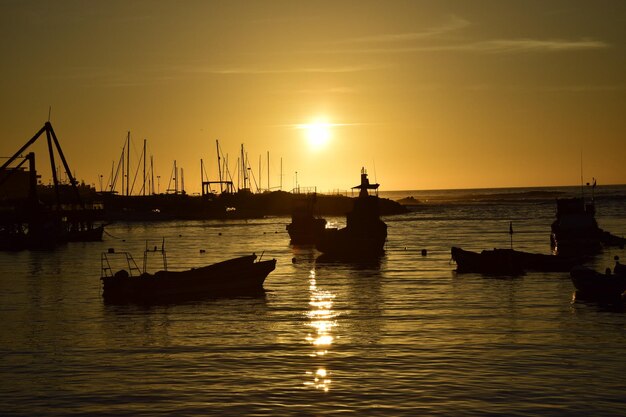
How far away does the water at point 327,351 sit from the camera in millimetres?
24812

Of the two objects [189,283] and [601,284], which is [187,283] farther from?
[601,284]

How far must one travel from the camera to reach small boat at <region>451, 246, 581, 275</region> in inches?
2411

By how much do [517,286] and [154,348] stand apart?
27.4m

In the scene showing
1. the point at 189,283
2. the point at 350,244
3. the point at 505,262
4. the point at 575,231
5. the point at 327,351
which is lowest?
the point at 327,351

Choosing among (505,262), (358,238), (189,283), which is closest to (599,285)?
(505,262)

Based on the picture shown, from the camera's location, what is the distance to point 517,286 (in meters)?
53.7

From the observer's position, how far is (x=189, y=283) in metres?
50.0

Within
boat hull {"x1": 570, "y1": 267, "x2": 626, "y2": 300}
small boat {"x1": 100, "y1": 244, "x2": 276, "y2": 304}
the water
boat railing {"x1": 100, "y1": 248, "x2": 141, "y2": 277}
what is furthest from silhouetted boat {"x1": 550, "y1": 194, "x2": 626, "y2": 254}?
boat railing {"x1": 100, "y1": 248, "x2": 141, "y2": 277}

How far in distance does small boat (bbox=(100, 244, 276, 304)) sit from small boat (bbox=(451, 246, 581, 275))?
16.9m

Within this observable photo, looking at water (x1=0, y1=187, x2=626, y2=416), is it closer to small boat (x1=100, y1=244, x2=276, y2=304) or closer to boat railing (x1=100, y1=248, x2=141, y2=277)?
small boat (x1=100, y1=244, x2=276, y2=304)

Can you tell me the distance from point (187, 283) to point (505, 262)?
2384cm

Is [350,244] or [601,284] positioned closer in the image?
[601,284]

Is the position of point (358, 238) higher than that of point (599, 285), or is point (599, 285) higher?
point (358, 238)

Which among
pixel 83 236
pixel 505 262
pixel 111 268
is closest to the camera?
pixel 505 262
